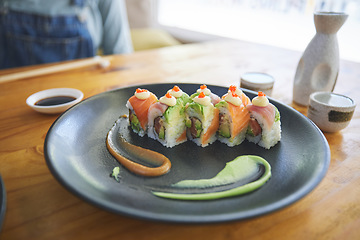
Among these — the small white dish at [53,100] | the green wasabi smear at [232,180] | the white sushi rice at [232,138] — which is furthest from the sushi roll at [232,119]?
the small white dish at [53,100]

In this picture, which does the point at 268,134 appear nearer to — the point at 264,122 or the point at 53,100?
the point at 264,122

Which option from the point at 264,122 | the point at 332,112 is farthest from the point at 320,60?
the point at 264,122

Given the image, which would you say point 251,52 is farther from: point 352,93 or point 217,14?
point 217,14

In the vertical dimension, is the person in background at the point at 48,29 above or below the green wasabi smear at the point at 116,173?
above

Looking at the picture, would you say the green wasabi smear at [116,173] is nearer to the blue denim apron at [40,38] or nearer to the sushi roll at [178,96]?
the sushi roll at [178,96]

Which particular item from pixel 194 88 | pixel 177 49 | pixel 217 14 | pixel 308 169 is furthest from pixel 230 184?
pixel 217 14

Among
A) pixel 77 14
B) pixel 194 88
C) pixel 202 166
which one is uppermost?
pixel 77 14
